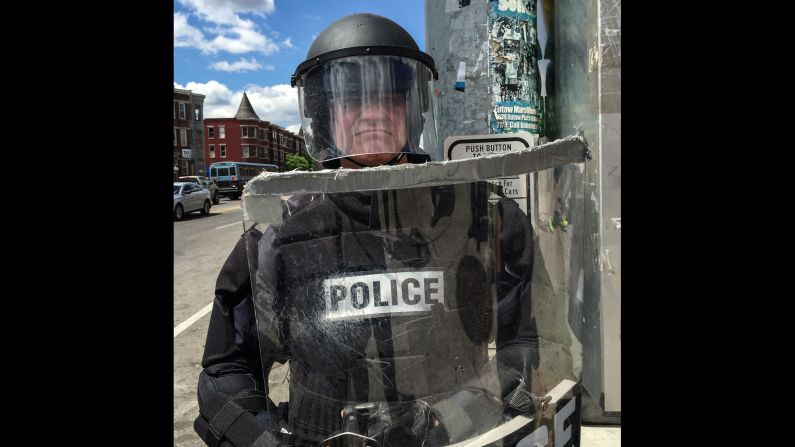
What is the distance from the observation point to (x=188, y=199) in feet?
69.1

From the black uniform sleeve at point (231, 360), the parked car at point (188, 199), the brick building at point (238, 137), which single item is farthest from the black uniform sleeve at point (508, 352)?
the brick building at point (238, 137)

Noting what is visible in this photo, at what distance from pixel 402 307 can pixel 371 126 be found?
27.9 inches

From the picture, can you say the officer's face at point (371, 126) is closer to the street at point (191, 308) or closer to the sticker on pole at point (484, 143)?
the sticker on pole at point (484, 143)

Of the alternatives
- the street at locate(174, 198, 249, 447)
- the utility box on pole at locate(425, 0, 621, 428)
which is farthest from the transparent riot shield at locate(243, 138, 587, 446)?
the street at locate(174, 198, 249, 447)

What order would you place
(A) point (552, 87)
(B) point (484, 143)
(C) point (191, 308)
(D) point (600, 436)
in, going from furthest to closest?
(C) point (191, 308), (D) point (600, 436), (A) point (552, 87), (B) point (484, 143)

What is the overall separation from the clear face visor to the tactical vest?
18.2 inches

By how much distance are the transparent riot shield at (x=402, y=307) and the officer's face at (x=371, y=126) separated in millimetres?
415

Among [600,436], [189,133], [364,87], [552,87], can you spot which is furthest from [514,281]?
Result: [189,133]

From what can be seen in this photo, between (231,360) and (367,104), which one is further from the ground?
(367,104)

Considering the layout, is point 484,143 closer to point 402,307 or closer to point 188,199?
point 402,307

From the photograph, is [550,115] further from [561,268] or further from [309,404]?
[309,404]
